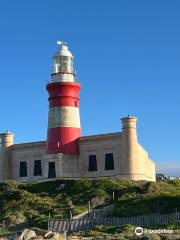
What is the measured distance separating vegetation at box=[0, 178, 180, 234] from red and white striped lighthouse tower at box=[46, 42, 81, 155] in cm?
335

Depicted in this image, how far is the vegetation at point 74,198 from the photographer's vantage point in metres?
37.2

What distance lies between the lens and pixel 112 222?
34.0 metres

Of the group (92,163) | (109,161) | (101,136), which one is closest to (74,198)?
(109,161)

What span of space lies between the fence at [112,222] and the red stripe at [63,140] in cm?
1493

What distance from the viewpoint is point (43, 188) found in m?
46.2

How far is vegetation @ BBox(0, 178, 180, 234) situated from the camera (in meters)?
37.2

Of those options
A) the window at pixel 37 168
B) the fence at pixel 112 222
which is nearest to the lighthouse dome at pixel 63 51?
the window at pixel 37 168

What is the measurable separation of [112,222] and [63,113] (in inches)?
650

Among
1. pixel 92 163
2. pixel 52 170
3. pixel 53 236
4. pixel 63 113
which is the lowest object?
pixel 53 236

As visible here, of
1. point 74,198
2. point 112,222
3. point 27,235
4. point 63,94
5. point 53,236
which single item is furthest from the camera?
point 63,94

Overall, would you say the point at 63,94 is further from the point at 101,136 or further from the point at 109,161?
the point at 109,161

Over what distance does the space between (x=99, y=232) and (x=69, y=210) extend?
8.05m

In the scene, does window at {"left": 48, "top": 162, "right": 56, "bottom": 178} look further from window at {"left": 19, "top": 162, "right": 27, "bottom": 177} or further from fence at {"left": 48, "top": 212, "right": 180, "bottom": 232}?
fence at {"left": 48, "top": 212, "right": 180, "bottom": 232}

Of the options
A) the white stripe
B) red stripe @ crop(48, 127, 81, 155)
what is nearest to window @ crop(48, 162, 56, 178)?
red stripe @ crop(48, 127, 81, 155)
